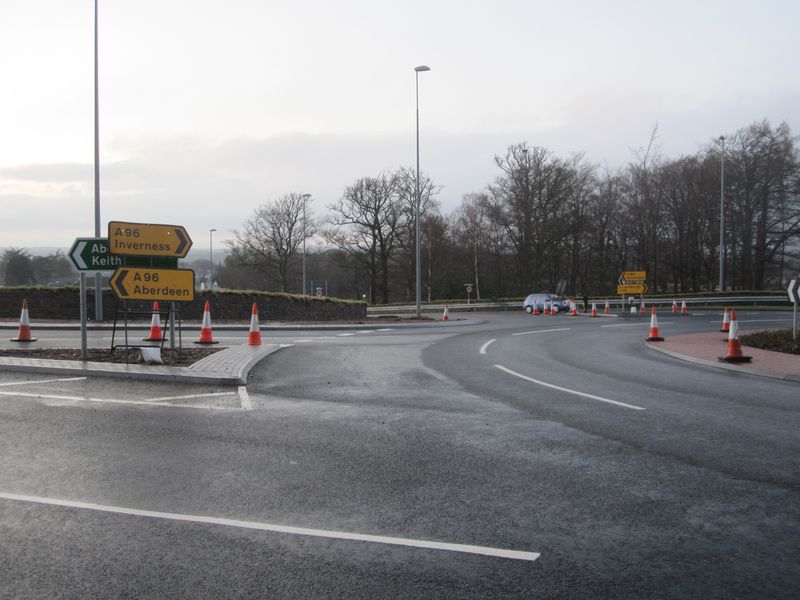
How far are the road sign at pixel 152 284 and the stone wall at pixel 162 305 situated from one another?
1209cm

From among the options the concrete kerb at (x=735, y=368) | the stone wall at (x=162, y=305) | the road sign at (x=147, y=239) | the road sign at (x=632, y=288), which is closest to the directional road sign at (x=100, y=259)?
the road sign at (x=147, y=239)

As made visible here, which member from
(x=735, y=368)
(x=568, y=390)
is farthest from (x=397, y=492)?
(x=735, y=368)

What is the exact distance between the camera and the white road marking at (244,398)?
8.39 m

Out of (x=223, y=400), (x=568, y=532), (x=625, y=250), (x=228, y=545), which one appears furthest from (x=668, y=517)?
(x=625, y=250)

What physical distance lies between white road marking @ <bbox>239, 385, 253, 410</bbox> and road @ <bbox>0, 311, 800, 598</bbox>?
0.16 ft

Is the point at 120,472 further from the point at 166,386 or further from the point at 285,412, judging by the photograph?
the point at 166,386

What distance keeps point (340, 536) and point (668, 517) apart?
221cm

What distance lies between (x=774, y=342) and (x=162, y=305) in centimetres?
2008

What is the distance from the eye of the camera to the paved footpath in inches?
471

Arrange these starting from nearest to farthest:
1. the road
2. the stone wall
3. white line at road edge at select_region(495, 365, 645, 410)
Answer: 1. the road
2. white line at road edge at select_region(495, 365, 645, 410)
3. the stone wall

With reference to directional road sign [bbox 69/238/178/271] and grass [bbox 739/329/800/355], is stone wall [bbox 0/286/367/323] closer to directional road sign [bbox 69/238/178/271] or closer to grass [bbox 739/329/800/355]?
directional road sign [bbox 69/238/178/271]

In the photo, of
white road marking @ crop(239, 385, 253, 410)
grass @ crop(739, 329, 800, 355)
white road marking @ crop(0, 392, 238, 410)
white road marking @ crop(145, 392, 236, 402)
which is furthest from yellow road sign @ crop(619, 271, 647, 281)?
white road marking @ crop(0, 392, 238, 410)

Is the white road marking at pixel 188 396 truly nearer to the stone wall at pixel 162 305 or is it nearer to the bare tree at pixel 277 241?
the stone wall at pixel 162 305

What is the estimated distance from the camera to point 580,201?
5838 centimetres
